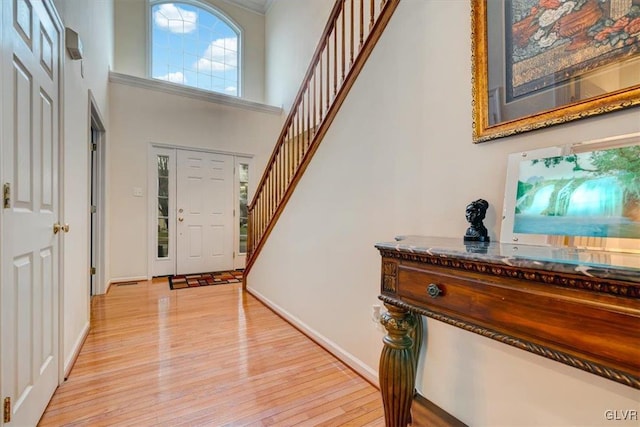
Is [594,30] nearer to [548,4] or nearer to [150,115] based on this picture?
[548,4]

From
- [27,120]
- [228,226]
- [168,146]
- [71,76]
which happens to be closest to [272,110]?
[168,146]

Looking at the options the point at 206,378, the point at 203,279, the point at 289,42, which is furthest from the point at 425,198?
the point at 289,42

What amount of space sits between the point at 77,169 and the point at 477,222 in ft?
8.29

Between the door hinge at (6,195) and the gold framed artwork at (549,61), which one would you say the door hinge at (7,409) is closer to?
the door hinge at (6,195)

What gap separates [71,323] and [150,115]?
127 inches

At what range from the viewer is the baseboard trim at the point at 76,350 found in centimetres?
177

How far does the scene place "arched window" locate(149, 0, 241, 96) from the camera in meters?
4.62

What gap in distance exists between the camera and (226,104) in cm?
478

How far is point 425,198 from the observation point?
139 centimetres

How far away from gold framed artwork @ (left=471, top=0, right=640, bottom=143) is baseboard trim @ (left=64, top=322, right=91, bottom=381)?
2.55m

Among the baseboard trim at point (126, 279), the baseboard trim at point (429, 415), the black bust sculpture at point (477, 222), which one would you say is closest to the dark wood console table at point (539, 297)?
the black bust sculpture at point (477, 222)

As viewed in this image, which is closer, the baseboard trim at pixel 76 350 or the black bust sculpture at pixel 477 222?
the black bust sculpture at pixel 477 222

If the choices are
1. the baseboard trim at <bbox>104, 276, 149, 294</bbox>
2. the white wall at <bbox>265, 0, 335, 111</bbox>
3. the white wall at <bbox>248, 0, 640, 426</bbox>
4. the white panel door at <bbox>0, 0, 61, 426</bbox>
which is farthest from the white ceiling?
the baseboard trim at <bbox>104, 276, 149, 294</bbox>

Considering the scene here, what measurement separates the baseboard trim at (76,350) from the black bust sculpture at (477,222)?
2.32 meters
